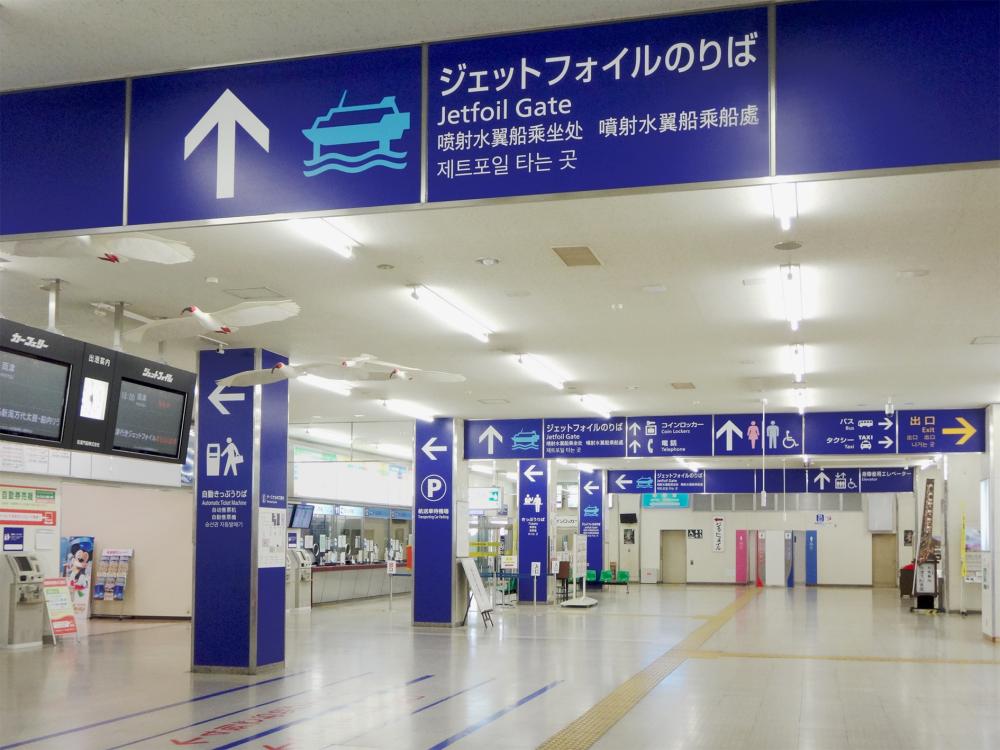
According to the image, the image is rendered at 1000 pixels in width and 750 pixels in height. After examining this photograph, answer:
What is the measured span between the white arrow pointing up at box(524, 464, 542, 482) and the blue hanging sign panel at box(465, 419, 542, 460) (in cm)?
495

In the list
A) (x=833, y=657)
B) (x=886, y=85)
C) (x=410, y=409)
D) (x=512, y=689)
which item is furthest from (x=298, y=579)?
(x=886, y=85)

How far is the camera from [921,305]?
9.27 m

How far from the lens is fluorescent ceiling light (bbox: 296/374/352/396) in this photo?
1353 cm

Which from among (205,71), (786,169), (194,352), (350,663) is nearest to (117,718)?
(350,663)

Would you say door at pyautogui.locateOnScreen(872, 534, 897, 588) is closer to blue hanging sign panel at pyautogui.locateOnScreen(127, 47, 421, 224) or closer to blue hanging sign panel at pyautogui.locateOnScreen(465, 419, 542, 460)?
blue hanging sign panel at pyautogui.locateOnScreen(465, 419, 542, 460)

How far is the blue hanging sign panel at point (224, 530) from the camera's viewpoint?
11008 millimetres

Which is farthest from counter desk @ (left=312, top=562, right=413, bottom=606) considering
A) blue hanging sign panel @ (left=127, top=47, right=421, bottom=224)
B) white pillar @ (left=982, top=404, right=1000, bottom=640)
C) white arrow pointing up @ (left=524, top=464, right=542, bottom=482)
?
blue hanging sign panel @ (left=127, top=47, right=421, bottom=224)

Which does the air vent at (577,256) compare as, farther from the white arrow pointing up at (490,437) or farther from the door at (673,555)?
the door at (673,555)

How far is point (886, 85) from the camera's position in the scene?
3.76 meters

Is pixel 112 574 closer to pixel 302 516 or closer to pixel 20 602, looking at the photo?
pixel 302 516

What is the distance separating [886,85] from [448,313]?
6.21 metres

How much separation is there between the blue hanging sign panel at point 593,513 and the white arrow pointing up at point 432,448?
11.7 m

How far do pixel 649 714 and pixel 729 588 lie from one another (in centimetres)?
2317

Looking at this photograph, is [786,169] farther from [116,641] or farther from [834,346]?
[116,641]
